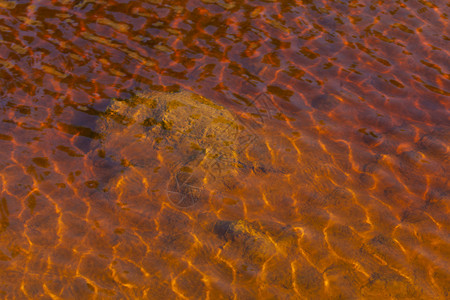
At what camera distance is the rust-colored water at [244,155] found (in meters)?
3.21

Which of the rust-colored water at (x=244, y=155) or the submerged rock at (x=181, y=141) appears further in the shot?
the submerged rock at (x=181, y=141)

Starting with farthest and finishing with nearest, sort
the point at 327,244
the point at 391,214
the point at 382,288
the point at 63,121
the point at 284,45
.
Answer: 1. the point at 284,45
2. the point at 63,121
3. the point at 391,214
4. the point at 327,244
5. the point at 382,288

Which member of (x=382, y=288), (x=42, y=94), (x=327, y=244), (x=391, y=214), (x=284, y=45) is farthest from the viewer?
(x=284, y=45)

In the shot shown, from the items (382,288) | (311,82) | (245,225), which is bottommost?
(245,225)

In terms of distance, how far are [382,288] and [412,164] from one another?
5.17 feet

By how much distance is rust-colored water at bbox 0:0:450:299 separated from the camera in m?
3.21

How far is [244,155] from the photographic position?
4.10 m

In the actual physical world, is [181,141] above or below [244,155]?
below

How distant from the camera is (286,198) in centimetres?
377

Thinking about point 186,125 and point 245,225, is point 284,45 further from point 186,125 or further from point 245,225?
point 245,225

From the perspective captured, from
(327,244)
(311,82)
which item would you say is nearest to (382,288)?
(327,244)

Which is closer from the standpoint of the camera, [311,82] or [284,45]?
[311,82]

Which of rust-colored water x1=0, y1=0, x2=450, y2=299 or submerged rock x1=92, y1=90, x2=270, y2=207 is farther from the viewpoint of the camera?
submerged rock x1=92, y1=90, x2=270, y2=207

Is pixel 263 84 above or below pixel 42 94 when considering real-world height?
above
